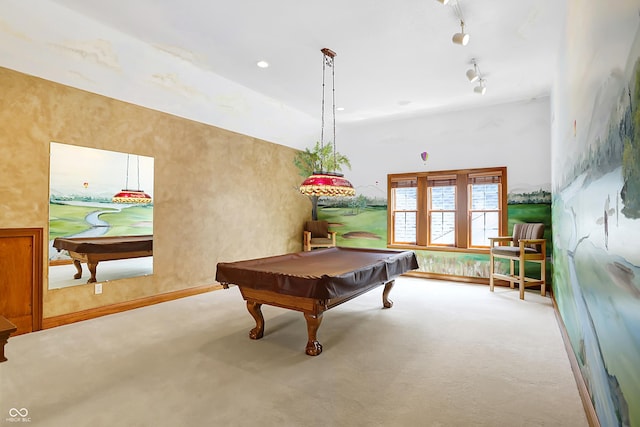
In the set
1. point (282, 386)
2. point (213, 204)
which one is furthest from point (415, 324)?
point (213, 204)

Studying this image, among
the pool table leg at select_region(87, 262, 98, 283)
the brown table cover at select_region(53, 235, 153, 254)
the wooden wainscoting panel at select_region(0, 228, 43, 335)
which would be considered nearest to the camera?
the wooden wainscoting panel at select_region(0, 228, 43, 335)

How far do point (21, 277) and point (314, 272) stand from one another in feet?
10.1

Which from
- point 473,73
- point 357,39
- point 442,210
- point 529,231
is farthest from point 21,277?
point 529,231

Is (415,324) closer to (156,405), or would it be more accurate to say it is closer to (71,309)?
(156,405)

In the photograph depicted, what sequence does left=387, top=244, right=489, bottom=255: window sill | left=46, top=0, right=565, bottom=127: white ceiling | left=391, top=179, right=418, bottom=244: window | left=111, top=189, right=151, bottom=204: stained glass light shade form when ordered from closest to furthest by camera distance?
left=46, top=0, right=565, bottom=127: white ceiling
left=111, top=189, right=151, bottom=204: stained glass light shade
left=387, top=244, right=489, bottom=255: window sill
left=391, top=179, right=418, bottom=244: window

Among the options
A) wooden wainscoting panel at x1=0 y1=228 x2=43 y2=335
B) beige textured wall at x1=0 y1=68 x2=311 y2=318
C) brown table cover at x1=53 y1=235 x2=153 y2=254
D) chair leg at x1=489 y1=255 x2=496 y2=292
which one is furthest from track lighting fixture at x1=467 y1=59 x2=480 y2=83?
wooden wainscoting panel at x1=0 y1=228 x2=43 y2=335

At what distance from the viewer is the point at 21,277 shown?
3.44 meters

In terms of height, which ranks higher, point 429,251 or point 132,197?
point 132,197

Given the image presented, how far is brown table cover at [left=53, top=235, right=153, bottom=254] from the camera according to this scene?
378 centimetres

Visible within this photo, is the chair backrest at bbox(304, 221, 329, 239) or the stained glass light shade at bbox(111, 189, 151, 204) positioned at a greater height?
the stained glass light shade at bbox(111, 189, 151, 204)

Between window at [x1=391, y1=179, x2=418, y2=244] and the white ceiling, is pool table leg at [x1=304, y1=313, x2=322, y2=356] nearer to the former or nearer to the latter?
the white ceiling

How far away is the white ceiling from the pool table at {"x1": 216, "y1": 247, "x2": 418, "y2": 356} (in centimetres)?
252

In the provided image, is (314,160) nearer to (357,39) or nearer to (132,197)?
(357,39)

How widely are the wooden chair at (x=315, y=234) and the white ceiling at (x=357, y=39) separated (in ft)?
9.90
